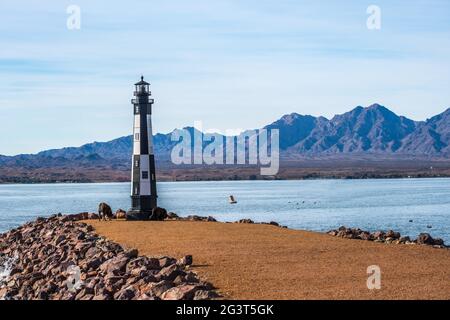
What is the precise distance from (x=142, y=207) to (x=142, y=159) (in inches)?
94.5

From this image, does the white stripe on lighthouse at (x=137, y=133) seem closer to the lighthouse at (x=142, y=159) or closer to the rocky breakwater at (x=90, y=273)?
the lighthouse at (x=142, y=159)

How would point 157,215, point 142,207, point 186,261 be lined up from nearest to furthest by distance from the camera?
point 186,261 < point 157,215 < point 142,207

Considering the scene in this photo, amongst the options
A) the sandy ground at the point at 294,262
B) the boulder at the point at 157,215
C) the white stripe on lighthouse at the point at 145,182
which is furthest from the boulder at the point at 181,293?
the white stripe on lighthouse at the point at 145,182

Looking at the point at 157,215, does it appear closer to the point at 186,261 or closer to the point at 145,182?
the point at 145,182

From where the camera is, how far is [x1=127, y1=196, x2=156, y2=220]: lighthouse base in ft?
132

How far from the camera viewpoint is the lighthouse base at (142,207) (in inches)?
1586

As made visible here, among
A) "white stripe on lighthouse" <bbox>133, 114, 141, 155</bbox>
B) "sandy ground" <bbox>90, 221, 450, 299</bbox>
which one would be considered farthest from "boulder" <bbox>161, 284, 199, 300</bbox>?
"white stripe on lighthouse" <bbox>133, 114, 141, 155</bbox>

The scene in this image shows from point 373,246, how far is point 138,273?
9.72m

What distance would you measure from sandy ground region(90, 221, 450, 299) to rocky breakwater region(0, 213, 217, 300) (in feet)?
2.80

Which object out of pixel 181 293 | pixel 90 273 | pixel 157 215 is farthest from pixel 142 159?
pixel 181 293

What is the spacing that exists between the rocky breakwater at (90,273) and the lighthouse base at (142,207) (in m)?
4.65

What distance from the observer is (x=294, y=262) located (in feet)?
73.2

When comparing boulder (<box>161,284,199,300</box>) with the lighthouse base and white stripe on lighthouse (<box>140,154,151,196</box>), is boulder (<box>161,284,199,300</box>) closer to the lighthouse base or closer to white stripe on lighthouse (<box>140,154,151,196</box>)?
the lighthouse base
